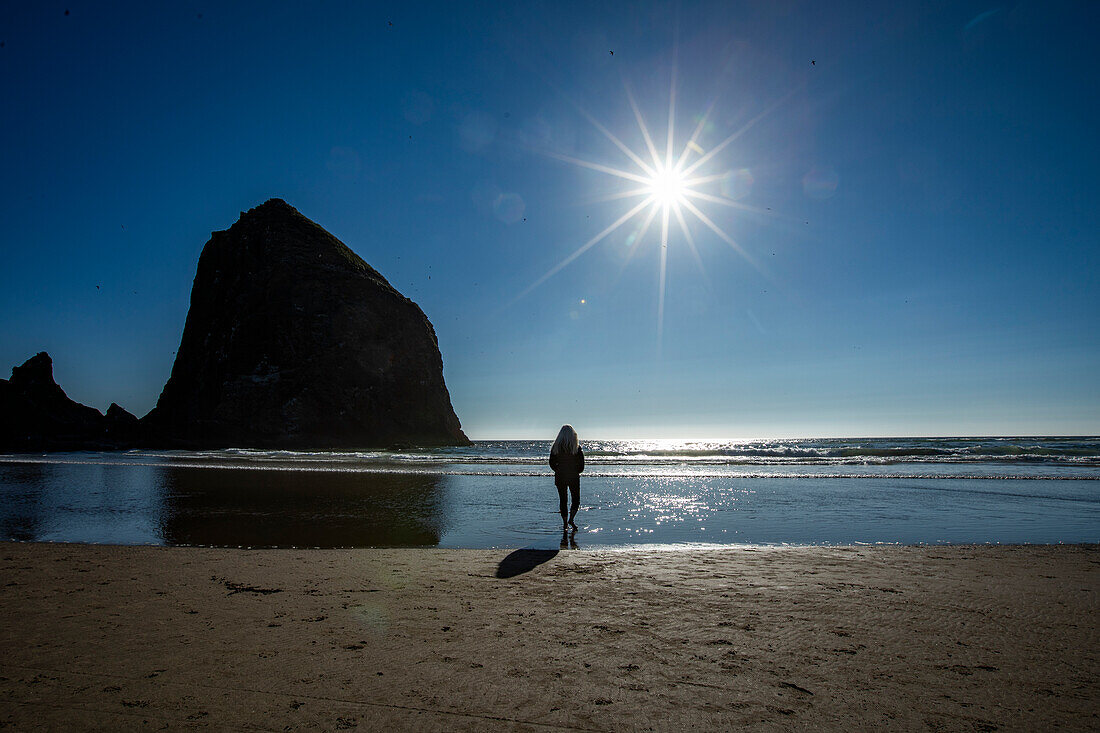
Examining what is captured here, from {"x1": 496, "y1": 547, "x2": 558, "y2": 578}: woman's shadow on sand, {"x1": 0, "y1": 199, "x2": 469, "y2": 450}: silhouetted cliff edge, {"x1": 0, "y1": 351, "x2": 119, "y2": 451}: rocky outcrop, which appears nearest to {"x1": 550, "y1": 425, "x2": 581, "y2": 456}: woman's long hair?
{"x1": 496, "y1": 547, "x2": 558, "y2": 578}: woman's shadow on sand

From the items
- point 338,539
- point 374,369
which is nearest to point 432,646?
point 338,539

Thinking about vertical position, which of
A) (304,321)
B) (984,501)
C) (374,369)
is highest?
(304,321)

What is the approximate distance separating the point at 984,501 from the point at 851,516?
241 inches

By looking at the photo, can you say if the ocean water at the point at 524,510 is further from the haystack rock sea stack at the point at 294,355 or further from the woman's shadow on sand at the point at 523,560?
the haystack rock sea stack at the point at 294,355

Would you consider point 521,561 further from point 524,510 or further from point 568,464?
point 524,510

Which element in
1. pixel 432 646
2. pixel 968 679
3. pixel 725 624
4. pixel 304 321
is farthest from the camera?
pixel 304 321

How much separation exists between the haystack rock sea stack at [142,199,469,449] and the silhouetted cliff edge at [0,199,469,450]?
0.15 m

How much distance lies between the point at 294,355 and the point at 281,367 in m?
2.04

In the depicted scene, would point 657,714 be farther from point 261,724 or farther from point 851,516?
point 851,516

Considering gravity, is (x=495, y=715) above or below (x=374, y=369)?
below

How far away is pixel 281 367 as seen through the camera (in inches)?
2486

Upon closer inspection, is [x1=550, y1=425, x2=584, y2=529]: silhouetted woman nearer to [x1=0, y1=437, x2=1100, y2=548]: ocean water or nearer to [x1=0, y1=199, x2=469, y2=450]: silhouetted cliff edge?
[x1=0, y1=437, x2=1100, y2=548]: ocean water

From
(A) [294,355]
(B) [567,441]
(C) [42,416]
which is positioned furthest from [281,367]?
(B) [567,441]

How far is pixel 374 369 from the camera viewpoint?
68.0 m
